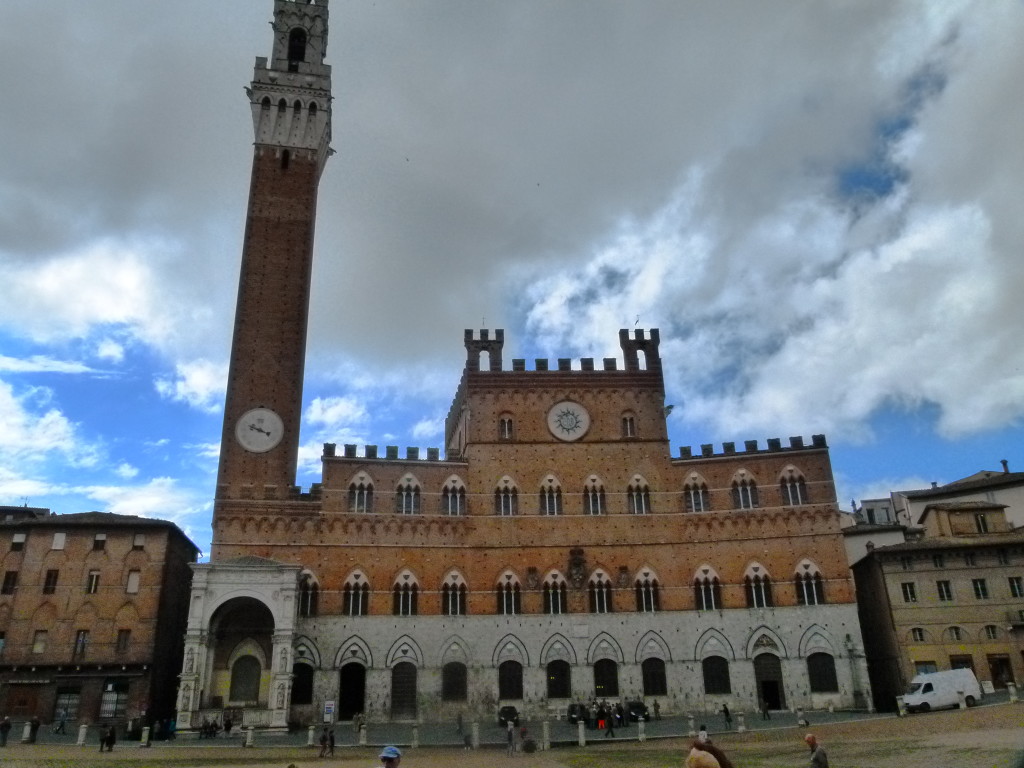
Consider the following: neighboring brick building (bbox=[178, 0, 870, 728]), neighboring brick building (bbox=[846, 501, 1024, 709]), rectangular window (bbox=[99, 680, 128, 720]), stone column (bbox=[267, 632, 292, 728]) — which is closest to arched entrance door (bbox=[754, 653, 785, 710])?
neighboring brick building (bbox=[178, 0, 870, 728])

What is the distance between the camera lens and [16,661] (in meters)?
35.4

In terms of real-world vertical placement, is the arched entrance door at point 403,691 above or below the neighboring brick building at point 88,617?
below

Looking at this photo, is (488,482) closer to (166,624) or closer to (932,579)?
(166,624)

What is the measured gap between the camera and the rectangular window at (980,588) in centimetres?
3947

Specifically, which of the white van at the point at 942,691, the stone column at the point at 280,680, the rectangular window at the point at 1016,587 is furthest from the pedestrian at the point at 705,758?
the rectangular window at the point at 1016,587

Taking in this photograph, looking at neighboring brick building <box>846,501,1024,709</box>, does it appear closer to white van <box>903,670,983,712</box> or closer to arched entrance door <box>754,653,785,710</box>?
white van <box>903,670,983,712</box>

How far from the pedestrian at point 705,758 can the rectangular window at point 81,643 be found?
36.5 meters

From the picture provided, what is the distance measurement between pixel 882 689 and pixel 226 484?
37465 mm

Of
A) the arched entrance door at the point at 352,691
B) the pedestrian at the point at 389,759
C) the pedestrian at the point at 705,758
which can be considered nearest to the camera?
the pedestrian at the point at 389,759

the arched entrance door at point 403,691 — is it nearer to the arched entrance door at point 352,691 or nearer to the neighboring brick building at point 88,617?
the arched entrance door at point 352,691

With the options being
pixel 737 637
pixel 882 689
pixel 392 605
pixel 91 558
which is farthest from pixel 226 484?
pixel 882 689

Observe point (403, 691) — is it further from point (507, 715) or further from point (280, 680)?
point (280, 680)

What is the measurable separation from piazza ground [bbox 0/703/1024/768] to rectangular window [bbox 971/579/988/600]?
32.7ft

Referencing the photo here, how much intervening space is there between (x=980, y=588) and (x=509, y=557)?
24788 mm
